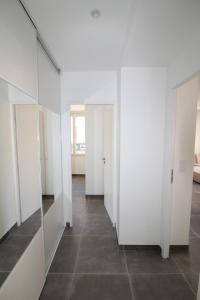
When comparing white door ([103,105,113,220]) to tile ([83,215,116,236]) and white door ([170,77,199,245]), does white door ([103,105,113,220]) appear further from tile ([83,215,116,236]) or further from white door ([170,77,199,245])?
white door ([170,77,199,245])

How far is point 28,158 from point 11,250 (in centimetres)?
70

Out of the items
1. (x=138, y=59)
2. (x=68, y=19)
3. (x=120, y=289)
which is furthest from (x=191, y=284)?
(x=68, y=19)

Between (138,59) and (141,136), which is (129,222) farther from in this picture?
(138,59)

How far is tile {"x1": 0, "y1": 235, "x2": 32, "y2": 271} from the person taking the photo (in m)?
1.08

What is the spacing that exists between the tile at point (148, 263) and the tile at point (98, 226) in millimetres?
527

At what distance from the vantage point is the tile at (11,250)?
1076 mm

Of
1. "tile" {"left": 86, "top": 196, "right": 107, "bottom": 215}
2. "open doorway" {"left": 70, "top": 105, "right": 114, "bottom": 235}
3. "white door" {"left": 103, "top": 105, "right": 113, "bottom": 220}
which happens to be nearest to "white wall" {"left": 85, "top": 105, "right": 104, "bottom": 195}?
"open doorway" {"left": 70, "top": 105, "right": 114, "bottom": 235}

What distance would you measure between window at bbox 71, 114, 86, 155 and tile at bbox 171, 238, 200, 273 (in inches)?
192

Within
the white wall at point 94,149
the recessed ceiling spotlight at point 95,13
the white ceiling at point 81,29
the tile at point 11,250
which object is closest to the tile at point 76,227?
the white wall at point 94,149

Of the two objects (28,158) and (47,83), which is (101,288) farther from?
(47,83)

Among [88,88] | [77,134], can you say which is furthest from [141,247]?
[77,134]

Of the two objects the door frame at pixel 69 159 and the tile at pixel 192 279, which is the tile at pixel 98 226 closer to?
the door frame at pixel 69 159

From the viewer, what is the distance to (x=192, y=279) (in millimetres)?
1891

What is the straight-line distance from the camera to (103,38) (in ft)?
5.67
